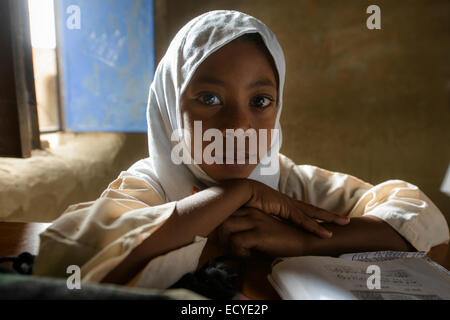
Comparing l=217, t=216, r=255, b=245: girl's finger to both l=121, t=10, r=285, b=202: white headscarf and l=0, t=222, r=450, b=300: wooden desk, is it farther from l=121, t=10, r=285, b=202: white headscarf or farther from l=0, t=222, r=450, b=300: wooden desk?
l=121, t=10, r=285, b=202: white headscarf

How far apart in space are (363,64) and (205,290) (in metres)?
2.54

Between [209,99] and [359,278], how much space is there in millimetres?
539

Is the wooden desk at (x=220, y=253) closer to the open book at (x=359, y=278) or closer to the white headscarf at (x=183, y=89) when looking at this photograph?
the open book at (x=359, y=278)

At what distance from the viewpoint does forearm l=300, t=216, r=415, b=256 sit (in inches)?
23.9

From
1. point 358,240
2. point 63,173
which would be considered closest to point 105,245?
point 358,240

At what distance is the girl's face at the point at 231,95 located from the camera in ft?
2.34

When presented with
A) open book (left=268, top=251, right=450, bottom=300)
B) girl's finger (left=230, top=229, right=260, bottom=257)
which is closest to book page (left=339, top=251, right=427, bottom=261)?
open book (left=268, top=251, right=450, bottom=300)

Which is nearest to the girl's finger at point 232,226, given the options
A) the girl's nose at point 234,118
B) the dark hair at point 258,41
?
the girl's nose at point 234,118

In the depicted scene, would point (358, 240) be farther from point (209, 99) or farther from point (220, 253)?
point (209, 99)

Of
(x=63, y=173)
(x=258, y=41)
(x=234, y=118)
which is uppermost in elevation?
(x=258, y=41)

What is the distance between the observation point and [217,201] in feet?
A: 1.91

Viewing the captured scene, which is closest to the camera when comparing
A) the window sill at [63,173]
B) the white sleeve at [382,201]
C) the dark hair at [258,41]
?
the white sleeve at [382,201]

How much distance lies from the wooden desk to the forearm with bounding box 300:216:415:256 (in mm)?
100

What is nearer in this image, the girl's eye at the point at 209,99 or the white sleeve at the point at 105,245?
the white sleeve at the point at 105,245
